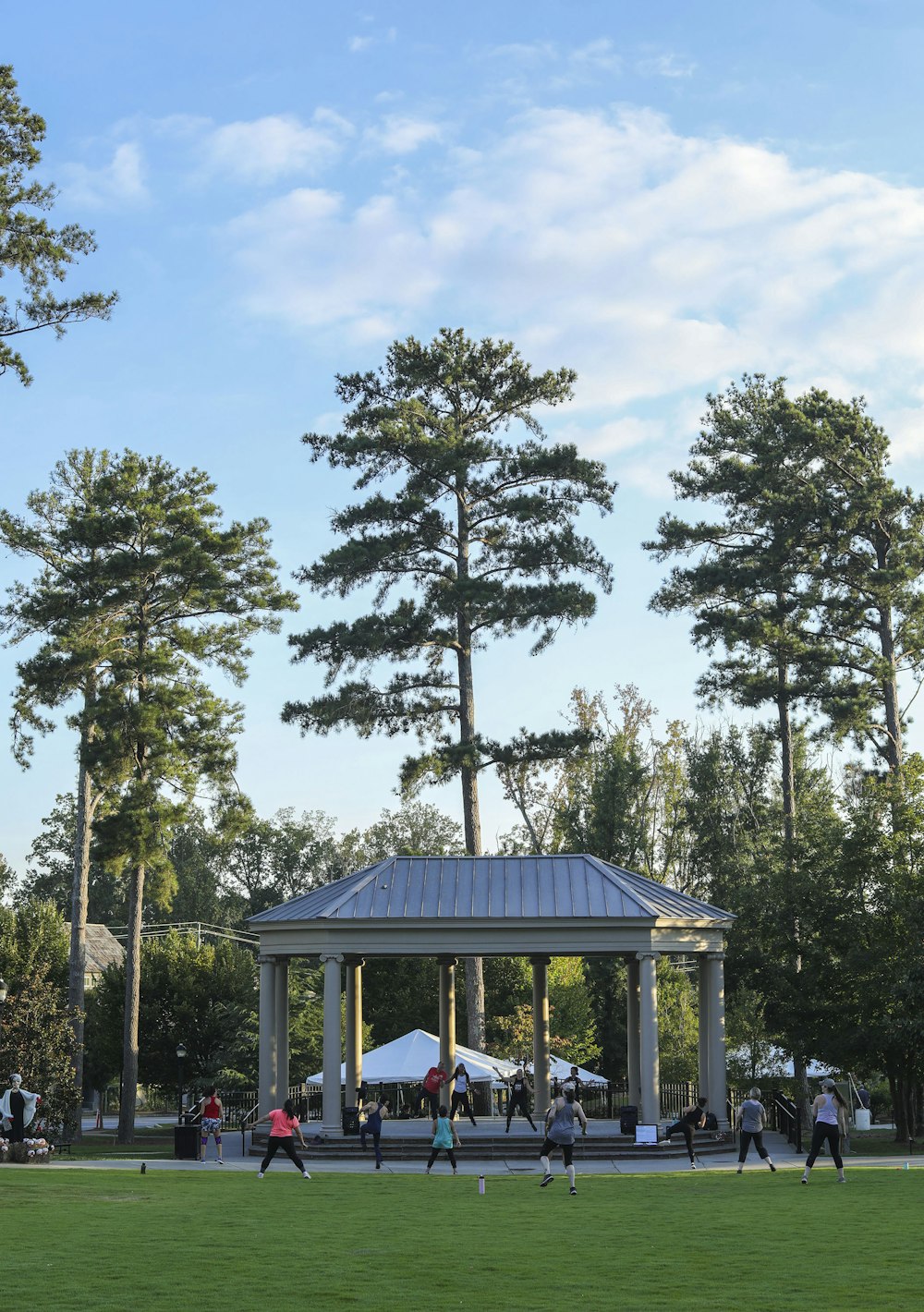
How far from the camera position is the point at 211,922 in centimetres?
8800

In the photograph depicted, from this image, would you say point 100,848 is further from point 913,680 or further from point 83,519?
point 913,680

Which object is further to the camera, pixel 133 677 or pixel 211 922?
pixel 211 922

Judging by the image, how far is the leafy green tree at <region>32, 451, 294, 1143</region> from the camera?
1585 inches

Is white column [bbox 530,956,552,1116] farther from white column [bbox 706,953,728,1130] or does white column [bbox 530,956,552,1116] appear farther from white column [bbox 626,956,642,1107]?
white column [bbox 706,953,728,1130]

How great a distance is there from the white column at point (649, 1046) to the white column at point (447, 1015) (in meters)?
5.09

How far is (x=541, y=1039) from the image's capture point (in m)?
33.9

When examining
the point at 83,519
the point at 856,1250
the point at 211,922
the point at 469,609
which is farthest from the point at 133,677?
the point at 211,922

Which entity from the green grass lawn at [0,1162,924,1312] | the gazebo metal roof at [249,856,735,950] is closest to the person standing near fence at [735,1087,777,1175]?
the green grass lawn at [0,1162,924,1312]

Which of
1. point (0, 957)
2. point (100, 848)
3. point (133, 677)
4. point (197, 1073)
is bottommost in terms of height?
point (197, 1073)

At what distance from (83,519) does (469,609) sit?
11336 mm

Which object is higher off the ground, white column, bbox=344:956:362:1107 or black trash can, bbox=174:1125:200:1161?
white column, bbox=344:956:362:1107

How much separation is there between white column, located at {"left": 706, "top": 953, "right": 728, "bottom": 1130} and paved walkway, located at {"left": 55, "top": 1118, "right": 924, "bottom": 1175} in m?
1.67

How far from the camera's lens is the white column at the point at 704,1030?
32969 mm

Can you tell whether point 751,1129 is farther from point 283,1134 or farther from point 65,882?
point 65,882
